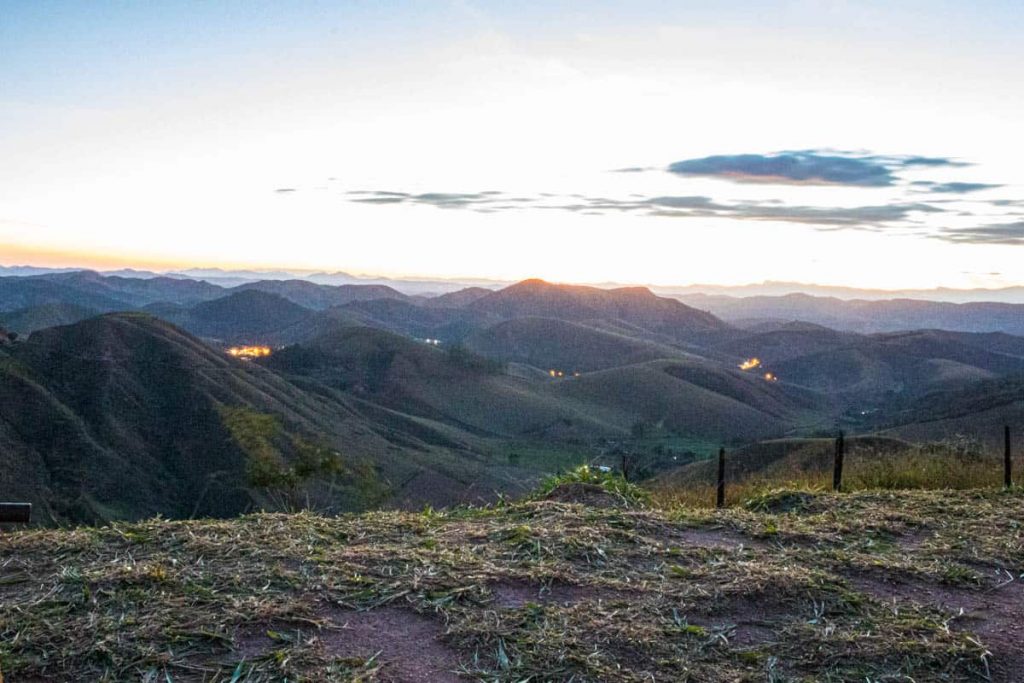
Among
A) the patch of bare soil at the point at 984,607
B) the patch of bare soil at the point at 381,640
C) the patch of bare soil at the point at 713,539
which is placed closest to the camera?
the patch of bare soil at the point at 381,640

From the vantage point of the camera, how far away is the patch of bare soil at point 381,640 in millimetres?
3957

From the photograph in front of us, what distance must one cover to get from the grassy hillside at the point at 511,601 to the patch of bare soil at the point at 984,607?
2 centimetres

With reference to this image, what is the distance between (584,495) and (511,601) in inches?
123

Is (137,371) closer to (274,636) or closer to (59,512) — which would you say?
(59,512)

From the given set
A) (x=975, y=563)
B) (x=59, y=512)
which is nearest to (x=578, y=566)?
(x=975, y=563)

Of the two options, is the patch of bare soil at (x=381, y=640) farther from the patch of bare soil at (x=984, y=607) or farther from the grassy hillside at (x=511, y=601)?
the patch of bare soil at (x=984, y=607)

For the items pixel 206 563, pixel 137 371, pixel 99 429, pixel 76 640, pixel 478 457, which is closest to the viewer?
pixel 76 640

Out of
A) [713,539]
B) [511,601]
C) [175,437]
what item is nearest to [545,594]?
[511,601]

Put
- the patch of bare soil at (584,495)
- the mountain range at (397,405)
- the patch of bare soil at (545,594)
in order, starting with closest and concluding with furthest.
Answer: the patch of bare soil at (545,594), the patch of bare soil at (584,495), the mountain range at (397,405)

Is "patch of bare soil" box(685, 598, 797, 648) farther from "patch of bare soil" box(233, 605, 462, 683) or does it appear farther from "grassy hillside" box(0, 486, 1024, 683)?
"patch of bare soil" box(233, 605, 462, 683)

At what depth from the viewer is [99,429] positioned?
43.0 m

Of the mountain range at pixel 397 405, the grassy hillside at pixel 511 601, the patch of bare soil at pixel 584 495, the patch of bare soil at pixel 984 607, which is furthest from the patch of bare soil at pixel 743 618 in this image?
the mountain range at pixel 397 405

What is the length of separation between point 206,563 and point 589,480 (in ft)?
14.7

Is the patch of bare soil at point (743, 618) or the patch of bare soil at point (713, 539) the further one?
the patch of bare soil at point (713, 539)
